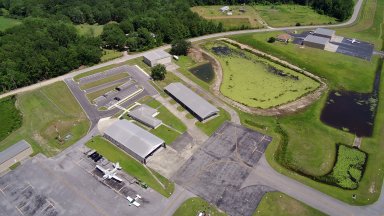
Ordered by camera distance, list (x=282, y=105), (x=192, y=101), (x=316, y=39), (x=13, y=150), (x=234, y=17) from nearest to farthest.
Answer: (x=13, y=150), (x=192, y=101), (x=282, y=105), (x=316, y=39), (x=234, y=17)

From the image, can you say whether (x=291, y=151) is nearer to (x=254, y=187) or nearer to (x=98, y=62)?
(x=254, y=187)

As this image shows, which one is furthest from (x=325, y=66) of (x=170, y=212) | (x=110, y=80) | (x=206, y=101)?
(x=170, y=212)

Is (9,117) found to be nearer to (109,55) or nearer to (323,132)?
(109,55)

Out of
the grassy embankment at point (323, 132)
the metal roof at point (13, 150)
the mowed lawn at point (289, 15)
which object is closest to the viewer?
the grassy embankment at point (323, 132)


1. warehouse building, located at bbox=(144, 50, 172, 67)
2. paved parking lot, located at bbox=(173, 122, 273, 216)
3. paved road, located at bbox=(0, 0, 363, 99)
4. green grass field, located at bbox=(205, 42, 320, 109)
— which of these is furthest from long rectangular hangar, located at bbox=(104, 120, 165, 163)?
paved road, located at bbox=(0, 0, 363, 99)

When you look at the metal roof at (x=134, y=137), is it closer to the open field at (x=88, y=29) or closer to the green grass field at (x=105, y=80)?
the green grass field at (x=105, y=80)

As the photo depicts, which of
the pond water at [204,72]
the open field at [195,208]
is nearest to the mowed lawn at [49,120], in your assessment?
the open field at [195,208]

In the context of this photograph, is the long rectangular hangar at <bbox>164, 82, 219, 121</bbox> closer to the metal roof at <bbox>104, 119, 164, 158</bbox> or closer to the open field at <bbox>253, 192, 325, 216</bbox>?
the metal roof at <bbox>104, 119, 164, 158</bbox>

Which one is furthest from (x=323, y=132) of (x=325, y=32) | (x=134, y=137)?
(x=325, y=32)
